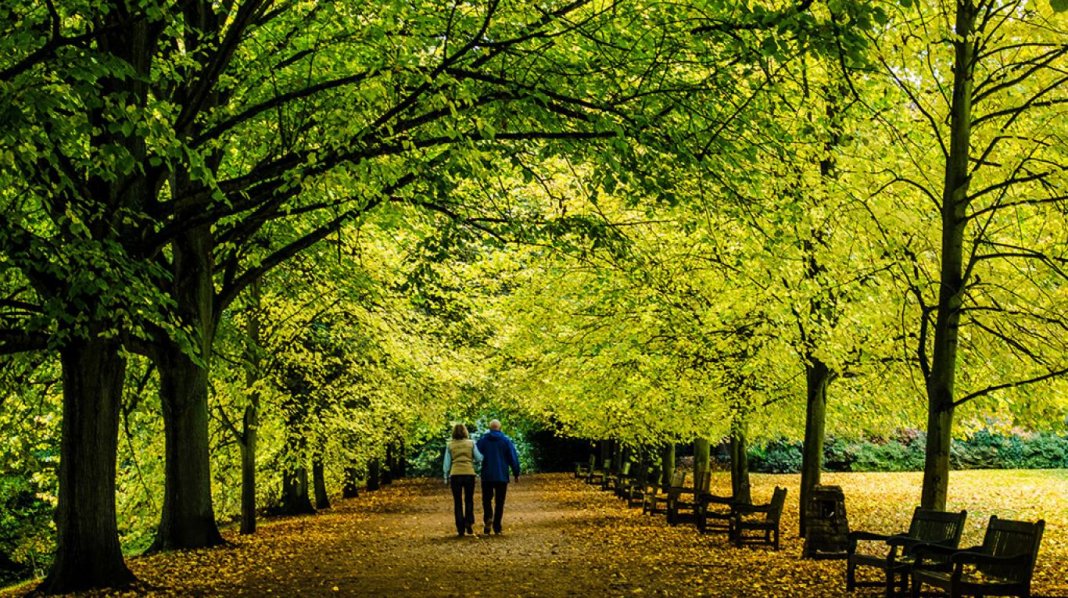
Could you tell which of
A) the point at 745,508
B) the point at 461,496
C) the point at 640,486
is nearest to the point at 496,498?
the point at 461,496

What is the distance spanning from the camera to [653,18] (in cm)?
1059

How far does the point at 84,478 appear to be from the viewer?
11.2m

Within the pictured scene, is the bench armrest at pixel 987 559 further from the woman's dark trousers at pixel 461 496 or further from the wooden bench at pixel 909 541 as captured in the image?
the woman's dark trousers at pixel 461 496

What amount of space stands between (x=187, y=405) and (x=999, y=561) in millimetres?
10901

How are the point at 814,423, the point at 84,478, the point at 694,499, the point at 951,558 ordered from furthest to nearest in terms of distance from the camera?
the point at 694,499
the point at 814,423
the point at 84,478
the point at 951,558

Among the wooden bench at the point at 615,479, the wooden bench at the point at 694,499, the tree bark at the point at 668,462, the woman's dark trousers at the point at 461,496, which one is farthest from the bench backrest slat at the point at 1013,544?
the wooden bench at the point at 615,479

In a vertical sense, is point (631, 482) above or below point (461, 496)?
below

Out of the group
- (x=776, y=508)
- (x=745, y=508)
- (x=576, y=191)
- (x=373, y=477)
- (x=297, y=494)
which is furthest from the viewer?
(x=373, y=477)

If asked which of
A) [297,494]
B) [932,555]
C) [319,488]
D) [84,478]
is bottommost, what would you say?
[319,488]

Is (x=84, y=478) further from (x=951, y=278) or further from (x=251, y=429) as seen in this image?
(x=951, y=278)

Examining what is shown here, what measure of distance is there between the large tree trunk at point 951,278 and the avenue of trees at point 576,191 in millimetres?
34

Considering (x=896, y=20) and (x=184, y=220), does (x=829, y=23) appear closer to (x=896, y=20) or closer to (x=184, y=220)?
(x=896, y=20)

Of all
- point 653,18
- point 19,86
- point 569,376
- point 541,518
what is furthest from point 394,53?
point 541,518

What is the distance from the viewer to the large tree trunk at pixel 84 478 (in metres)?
11.2
